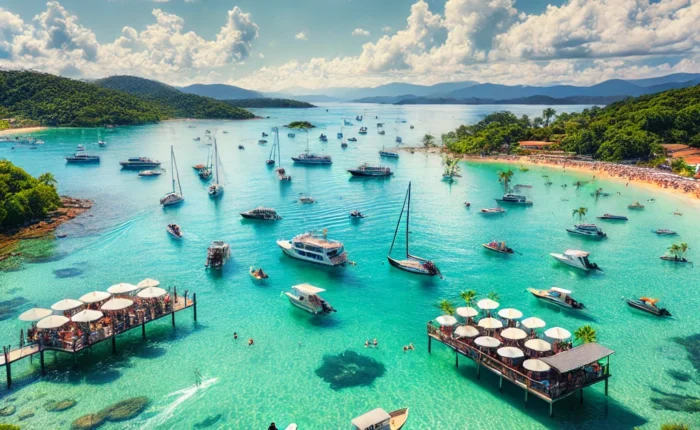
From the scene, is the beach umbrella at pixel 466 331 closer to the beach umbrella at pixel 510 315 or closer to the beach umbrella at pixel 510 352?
the beach umbrella at pixel 510 352

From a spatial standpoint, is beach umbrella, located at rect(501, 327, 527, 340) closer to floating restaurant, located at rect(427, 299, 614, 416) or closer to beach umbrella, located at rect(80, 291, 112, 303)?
floating restaurant, located at rect(427, 299, 614, 416)

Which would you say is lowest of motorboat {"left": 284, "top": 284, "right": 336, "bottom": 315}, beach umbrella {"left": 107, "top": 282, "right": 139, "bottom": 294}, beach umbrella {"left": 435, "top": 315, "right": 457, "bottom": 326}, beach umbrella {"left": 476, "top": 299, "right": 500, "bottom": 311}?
motorboat {"left": 284, "top": 284, "right": 336, "bottom": 315}

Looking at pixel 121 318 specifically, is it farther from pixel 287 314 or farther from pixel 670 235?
pixel 670 235

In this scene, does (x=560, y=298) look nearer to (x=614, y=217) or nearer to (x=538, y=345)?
(x=538, y=345)

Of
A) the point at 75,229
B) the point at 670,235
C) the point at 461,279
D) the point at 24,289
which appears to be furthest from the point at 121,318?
the point at 670,235

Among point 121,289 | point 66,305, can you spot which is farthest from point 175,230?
point 66,305

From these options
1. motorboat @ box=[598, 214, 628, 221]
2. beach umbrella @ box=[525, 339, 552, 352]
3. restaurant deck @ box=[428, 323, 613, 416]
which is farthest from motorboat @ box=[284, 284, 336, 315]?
motorboat @ box=[598, 214, 628, 221]
